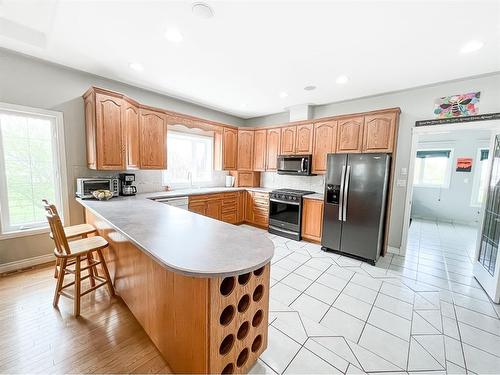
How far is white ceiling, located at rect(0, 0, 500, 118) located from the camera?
1680mm

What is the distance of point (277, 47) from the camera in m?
2.20

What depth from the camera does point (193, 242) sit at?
4.49 ft

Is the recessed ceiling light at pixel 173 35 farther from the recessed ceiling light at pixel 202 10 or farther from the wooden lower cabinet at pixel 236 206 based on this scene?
the wooden lower cabinet at pixel 236 206

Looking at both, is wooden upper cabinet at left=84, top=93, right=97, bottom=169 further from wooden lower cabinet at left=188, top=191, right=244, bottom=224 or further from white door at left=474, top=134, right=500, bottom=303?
white door at left=474, top=134, right=500, bottom=303

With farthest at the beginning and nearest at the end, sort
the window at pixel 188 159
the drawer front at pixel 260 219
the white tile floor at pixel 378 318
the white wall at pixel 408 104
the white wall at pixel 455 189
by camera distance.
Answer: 1. the white wall at pixel 455 189
2. the drawer front at pixel 260 219
3. the window at pixel 188 159
4. the white wall at pixel 408 104
5. the white tile floor at pixel 378 318

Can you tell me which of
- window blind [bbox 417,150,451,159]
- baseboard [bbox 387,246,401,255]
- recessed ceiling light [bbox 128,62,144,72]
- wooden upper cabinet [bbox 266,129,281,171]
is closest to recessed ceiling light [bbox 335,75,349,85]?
wooden upper cabinet [bbox 266,129,281,171]

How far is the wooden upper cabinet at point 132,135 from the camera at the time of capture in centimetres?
308

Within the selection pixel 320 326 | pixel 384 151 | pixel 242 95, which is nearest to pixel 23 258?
pixel 320 326

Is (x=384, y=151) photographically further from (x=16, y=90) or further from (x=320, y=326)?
(x=16, y=90)

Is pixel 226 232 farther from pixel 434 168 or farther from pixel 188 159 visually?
pixel 434 168

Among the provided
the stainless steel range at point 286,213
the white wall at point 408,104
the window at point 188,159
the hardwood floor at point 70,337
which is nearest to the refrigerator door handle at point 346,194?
the stainless steel range at point 286,213

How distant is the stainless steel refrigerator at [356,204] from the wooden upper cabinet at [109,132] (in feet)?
10.7

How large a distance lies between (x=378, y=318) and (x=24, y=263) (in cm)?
427

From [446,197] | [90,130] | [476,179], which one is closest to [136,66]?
[90,130]
